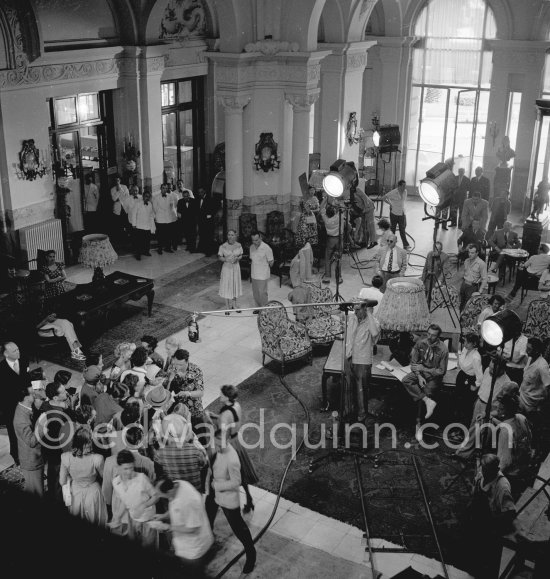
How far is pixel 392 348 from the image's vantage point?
8.87m

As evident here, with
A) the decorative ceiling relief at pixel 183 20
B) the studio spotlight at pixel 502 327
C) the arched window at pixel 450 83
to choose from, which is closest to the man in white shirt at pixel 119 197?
the decorative ceiling relief at pixel 183 20

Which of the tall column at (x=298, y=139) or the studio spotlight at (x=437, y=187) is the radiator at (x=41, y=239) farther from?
the studio spotlight at (x=437, y=187)

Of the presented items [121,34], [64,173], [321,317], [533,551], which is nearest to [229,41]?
[121,34]

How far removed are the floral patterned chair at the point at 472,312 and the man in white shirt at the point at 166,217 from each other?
6.59m

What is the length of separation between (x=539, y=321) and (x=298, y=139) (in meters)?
6.38

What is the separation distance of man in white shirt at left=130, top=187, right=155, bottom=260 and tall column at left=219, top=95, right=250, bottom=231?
1.52 metres

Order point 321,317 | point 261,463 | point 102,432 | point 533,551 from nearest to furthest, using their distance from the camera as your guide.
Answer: point 533,551
point 102,432
point 261,463
point 321,317

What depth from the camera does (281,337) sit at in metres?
9.68

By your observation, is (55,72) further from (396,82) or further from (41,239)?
(396,82)

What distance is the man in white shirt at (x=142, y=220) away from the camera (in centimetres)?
1384

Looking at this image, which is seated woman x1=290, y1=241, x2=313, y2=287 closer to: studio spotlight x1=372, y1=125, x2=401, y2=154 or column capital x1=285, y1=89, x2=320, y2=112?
column capital x1=285, y1=89, x2=320, y2=112

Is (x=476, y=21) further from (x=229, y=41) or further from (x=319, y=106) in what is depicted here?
(x=229, y=41)

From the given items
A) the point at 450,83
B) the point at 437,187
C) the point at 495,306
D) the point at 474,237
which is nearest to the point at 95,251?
the point at 437,187

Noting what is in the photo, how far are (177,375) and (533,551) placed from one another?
366 centimetres
